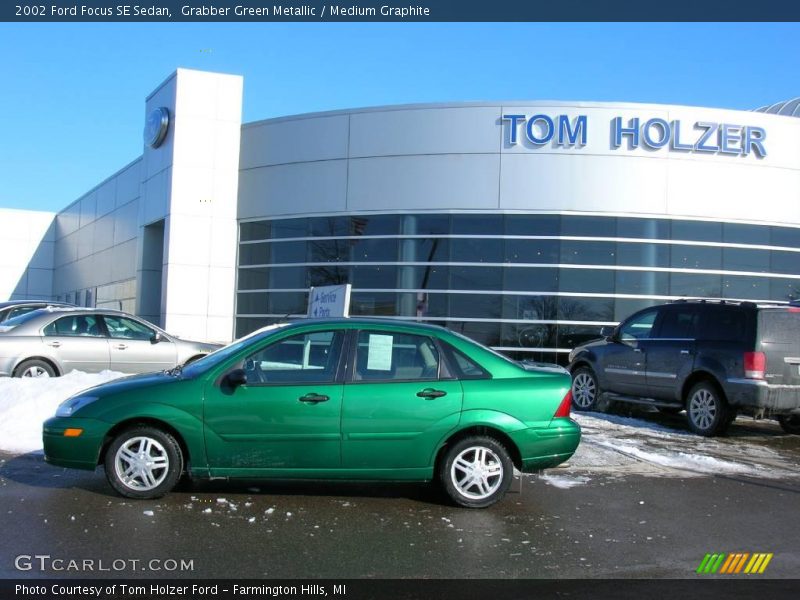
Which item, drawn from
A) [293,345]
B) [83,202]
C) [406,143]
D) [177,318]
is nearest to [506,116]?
[406,143]

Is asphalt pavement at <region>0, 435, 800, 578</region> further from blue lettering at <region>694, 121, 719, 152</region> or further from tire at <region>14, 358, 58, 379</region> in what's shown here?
blue lettering at <region>694, 121, 719, 152</region>

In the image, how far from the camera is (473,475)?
6598 millimetres

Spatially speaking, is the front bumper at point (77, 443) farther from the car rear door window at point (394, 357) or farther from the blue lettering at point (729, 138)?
the blue lettering at point (729, 138)

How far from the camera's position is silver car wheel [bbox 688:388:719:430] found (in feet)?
36.8

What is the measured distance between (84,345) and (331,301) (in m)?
4.23

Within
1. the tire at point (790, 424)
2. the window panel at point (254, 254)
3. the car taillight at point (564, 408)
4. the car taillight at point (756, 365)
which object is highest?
the window panel at point (254, 254)

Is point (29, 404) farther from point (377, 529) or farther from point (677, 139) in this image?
point (677, 139)

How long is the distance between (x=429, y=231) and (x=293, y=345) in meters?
13.4

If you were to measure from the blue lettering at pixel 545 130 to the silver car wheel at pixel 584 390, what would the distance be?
24.7 ft

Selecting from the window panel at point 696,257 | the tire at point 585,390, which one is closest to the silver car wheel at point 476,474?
the tire at point 585,390

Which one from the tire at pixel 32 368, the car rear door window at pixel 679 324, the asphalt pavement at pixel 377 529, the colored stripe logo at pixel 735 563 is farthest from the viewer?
the tire at pixel 32 368

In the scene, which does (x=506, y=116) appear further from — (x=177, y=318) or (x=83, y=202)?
(x=83, y=202)

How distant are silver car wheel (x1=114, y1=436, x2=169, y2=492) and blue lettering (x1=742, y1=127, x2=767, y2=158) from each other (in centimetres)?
1725

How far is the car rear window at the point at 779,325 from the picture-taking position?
10.8 metres
